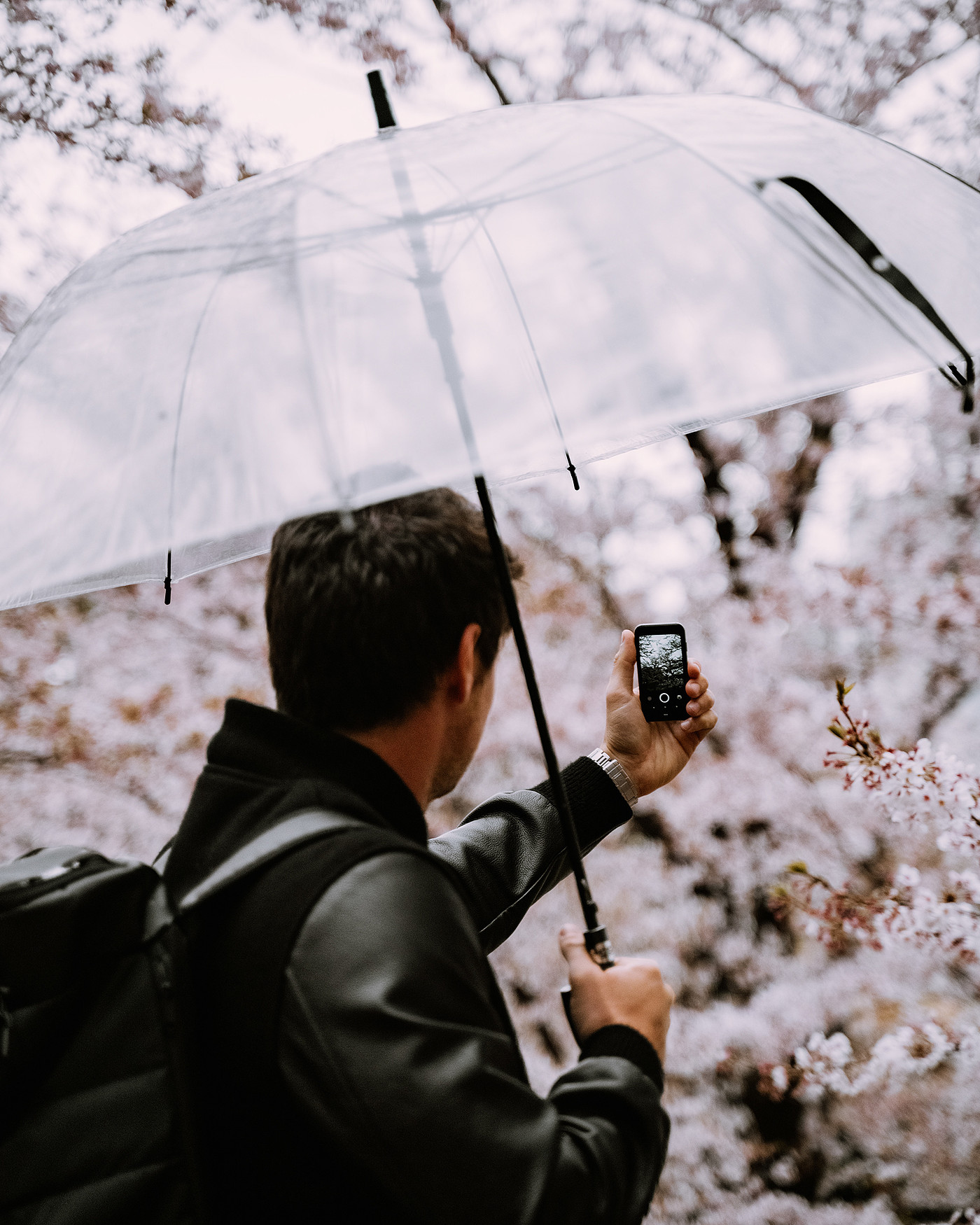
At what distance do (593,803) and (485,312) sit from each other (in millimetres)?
969

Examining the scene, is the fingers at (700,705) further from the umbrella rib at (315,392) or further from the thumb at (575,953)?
the umbrella rib at (315,392)

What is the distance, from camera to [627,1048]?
100 centimetres

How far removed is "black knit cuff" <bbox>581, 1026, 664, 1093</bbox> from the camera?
98 cm

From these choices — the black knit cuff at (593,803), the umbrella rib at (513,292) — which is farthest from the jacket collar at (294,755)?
the black knit cuff at (593,803)

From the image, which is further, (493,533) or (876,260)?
(493,533)

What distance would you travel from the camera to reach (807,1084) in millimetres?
3043

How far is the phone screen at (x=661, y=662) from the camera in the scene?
63.4 inches

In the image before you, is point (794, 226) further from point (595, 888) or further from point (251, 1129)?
point (595, 888)

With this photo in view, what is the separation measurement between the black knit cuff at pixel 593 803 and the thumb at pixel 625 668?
0.17 m

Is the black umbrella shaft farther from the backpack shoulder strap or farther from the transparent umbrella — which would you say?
the backpack shoulder strap

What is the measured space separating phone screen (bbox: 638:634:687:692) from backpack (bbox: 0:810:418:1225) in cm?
87

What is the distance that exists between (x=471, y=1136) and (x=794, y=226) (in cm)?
109

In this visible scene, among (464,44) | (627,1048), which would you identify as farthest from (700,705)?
(464,44)

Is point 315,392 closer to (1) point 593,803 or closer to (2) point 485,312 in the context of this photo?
(2) point 485,312
